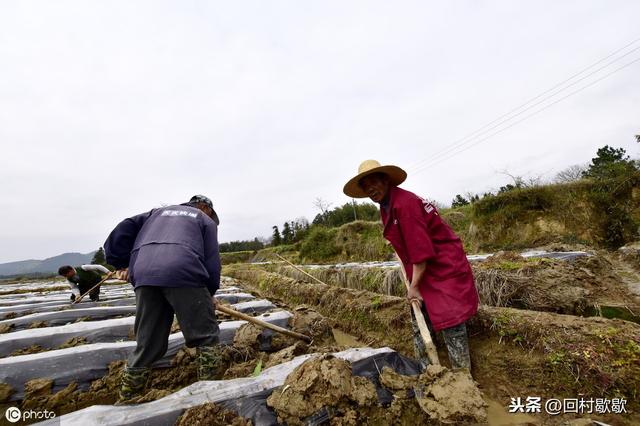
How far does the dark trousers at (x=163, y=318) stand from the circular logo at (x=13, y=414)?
3.21ft

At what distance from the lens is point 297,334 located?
3.26 m

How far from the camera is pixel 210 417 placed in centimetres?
155

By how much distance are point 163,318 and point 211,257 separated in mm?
607

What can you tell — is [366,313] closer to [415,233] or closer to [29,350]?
[415,233]

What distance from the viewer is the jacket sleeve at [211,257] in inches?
96.2

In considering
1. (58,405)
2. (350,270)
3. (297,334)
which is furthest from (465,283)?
(350,270)

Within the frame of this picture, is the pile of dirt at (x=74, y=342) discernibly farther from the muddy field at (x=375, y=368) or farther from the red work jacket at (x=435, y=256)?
the red work jacket at (x=435, y=256)

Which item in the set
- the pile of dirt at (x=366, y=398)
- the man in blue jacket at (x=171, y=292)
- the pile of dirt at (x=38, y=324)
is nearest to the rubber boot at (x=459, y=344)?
the pile of dirt at (x=366, y=398)

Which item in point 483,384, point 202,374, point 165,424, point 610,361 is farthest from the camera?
point 483,384

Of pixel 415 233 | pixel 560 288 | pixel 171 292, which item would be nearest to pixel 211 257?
pixel 171 292

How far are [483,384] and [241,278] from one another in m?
14.6

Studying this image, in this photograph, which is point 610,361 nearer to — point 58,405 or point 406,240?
point 406,240

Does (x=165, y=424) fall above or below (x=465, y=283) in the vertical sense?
below

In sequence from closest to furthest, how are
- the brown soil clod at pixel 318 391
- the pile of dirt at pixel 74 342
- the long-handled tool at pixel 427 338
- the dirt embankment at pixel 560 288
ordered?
1. the brown soil clod at pixel 318 391
2. the long-handled tool at pixel 427 338
3. the pile of dirt at pixel 74 342
4. the dirt embankment at pixel 560 288
